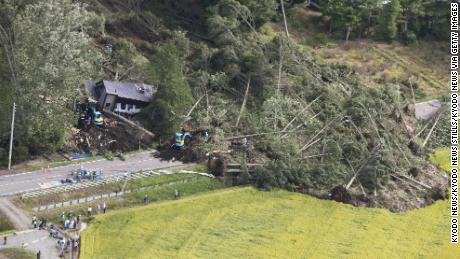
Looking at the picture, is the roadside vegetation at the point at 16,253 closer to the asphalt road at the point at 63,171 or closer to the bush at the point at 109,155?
the asphalt road at the point at 63,171

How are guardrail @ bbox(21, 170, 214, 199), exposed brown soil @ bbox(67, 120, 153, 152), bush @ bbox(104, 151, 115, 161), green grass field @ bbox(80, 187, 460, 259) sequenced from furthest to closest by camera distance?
exposed brown soil @ bbox(67, 120, 153, 152) → bush @ bbox(104, 151, 115, 161) → guardrail @ bbox(21, 170, 214, 199) → green grass field @ bbox(80, 187, 460, 259)

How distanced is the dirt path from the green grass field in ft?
16.0

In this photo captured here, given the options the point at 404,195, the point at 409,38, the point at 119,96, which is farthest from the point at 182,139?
the point at 409,38

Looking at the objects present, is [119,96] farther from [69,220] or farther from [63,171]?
[69,220]

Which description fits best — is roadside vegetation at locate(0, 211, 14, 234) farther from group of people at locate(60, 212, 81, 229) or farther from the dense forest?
the dense forest

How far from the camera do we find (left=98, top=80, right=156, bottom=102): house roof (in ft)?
228

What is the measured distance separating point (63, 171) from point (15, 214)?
8827 mm

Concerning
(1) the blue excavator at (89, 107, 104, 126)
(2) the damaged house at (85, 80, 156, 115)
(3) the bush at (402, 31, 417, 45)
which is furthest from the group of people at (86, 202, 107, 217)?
(3) the bush at (402, 31, 417, 45)

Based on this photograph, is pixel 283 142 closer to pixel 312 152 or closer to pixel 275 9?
pixel 312 152

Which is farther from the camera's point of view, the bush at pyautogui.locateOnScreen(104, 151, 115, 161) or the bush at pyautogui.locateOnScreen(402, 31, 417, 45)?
the bush at pyautogui.locateOnScreen(402, 31, 417, 45)

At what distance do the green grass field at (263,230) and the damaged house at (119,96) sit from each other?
14.9 metres

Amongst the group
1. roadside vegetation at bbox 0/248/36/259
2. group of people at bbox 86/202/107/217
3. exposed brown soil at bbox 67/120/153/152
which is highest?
exposed brown soil at bbox 67/120/153/152

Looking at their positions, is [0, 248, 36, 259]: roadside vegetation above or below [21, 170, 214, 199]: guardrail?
below

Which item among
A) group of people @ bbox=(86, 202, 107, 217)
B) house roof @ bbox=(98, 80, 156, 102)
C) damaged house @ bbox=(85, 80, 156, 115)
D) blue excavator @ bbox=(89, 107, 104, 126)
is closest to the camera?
group of people @ bbox=(86, 202, 107, 217)
